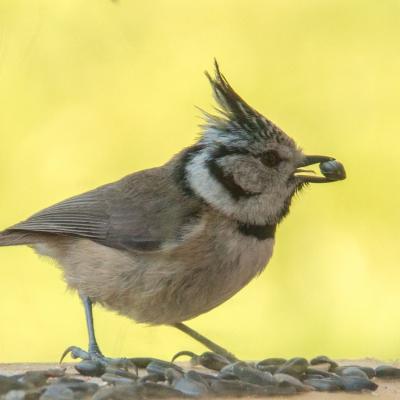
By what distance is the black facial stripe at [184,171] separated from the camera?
3346 mm

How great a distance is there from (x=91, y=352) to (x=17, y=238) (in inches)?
22.0

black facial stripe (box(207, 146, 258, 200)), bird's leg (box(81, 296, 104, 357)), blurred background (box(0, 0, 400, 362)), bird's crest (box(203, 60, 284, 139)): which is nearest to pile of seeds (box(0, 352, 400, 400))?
bird's leg (box(81, 296, 104, 357))

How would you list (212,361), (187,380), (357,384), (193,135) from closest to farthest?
(187,380)
(357,384)
(212,361)
(193,135)

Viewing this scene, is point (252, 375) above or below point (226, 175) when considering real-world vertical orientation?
below

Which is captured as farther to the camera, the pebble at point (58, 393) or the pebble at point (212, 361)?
the pebble at point (212, 361)

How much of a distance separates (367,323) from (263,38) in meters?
1.24

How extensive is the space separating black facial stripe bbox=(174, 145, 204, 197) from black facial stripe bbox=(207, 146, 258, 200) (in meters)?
0.07

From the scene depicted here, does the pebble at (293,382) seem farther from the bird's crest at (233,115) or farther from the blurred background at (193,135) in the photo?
the blurred background at (193,135)

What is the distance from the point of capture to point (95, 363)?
2.90m

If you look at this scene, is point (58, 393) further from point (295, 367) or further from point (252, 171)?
point (252, 171)

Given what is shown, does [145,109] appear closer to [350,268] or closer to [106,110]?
[106,110]

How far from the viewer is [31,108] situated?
4.20 m

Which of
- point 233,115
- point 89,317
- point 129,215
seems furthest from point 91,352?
point 233,115

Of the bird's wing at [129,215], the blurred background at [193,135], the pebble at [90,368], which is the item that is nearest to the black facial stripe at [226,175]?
the bird's wing at [129,215]
